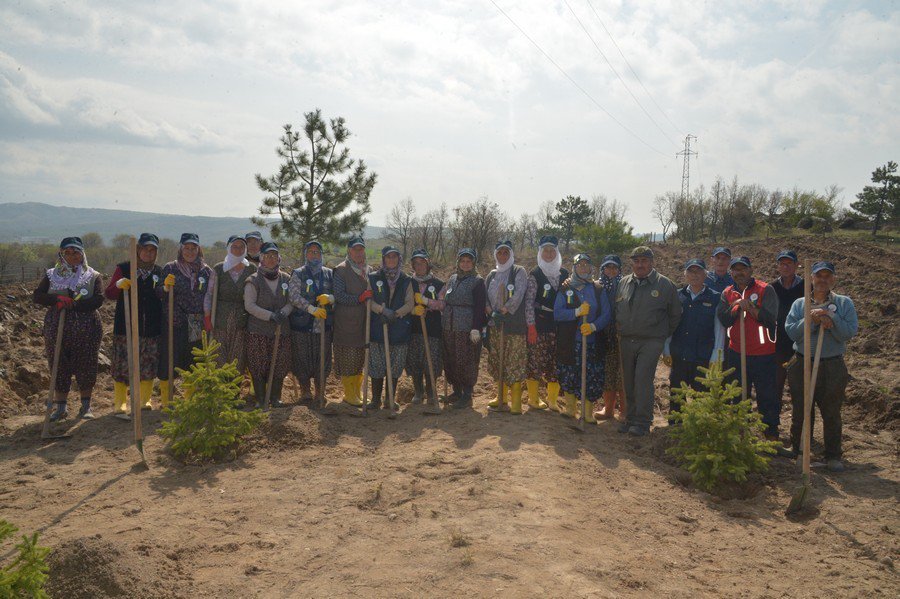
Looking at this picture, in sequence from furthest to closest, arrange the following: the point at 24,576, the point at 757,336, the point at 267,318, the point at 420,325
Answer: the point at 420,325 → the point at 267,318 → the point at 757,336 → the point at 24,576

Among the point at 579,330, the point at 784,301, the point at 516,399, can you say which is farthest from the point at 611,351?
the point at 784,301

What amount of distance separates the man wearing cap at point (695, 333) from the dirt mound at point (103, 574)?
16.4 feet

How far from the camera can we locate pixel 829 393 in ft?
18.2

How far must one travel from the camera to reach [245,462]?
17.8ft

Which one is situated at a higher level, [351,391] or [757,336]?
[757,336]

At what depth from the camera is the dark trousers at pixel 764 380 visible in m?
6.11

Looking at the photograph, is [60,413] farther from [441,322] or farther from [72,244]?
[441,322]

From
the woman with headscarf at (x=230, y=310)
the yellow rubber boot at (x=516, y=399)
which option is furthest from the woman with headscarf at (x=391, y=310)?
the woman with headscarf at (x=230, y=310)

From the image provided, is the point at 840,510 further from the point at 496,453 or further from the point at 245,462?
the point at 245,462

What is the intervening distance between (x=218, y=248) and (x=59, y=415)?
124ft

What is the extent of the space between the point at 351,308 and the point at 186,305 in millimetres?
1968

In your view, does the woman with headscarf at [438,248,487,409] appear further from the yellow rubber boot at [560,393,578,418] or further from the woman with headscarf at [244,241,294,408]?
the woman with headscarf at [244,241,294,408]

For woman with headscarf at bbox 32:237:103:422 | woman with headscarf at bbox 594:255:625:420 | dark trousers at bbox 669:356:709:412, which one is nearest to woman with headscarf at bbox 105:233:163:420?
woman with headscarf at bbox 32:237:103:422

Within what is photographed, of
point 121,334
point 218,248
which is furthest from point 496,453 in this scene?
point 218,248
